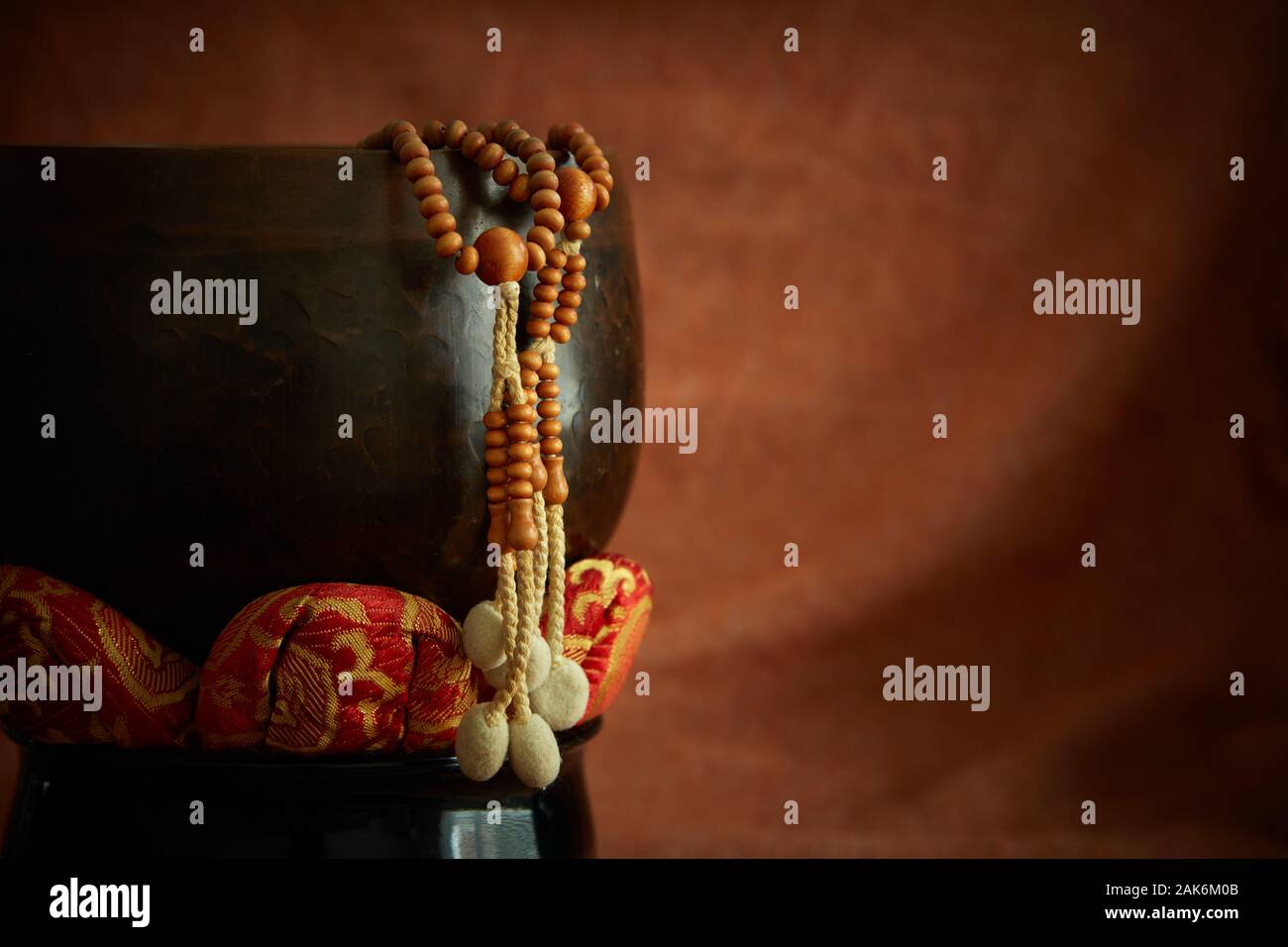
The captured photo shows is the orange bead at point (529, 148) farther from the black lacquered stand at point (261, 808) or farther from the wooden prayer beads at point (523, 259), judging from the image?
the black lacquered stand at point (261, 808)

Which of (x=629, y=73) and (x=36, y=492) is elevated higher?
(x=629, y=73)

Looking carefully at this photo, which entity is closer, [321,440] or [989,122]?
[321,440]

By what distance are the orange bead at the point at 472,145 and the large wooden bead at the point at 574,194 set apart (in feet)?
0.14

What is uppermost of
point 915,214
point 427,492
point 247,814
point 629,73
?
point 629,73

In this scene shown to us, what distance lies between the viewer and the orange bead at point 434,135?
2.50ft

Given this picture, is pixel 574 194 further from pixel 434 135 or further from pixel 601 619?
pixel 601 619

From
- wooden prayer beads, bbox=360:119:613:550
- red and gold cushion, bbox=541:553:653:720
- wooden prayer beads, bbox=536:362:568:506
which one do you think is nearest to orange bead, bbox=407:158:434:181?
wooden prayer beads, bbox=360:119:613:550

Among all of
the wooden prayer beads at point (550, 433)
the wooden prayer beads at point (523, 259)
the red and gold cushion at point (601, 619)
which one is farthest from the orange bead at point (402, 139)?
the red and gold cushion at point (601, 619)

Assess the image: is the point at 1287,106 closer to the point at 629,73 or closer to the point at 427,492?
the point at 629,73

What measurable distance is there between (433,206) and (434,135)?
0.22 ft

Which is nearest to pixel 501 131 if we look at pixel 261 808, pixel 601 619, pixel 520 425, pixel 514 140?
pixel 514 140

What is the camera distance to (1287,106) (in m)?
1.25

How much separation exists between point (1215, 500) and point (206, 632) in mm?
931

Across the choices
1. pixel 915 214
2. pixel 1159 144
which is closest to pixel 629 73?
pixel 915 214
